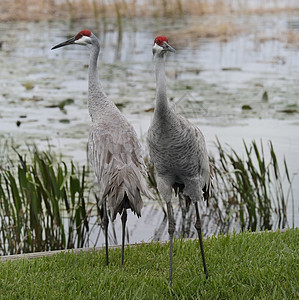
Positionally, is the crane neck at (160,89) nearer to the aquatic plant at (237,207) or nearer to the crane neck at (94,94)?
the crane neck at (94,94)

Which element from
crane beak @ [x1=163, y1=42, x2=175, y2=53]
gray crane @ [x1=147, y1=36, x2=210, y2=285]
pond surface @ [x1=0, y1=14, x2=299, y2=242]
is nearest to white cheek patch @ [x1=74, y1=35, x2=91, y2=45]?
pond surface @ [x1=0, y1=14, x2=299, y2=242]

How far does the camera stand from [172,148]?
12.2 ft

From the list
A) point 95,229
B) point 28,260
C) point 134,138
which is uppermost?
point 134,138

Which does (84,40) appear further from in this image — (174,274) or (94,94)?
(174,274)

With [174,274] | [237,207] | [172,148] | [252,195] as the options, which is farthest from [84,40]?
[237,207]

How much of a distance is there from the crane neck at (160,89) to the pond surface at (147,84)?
2.20 metres

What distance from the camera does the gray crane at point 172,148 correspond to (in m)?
3.63

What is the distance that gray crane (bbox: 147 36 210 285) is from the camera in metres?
3.63

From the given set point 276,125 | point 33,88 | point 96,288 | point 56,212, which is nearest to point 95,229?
point 56,212

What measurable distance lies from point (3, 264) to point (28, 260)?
17 centimetres

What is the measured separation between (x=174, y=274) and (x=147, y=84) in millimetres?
7084

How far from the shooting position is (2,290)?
12.5 feet

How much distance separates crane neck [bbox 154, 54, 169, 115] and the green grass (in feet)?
3.34

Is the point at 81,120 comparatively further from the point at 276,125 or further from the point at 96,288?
the point at 96,288
